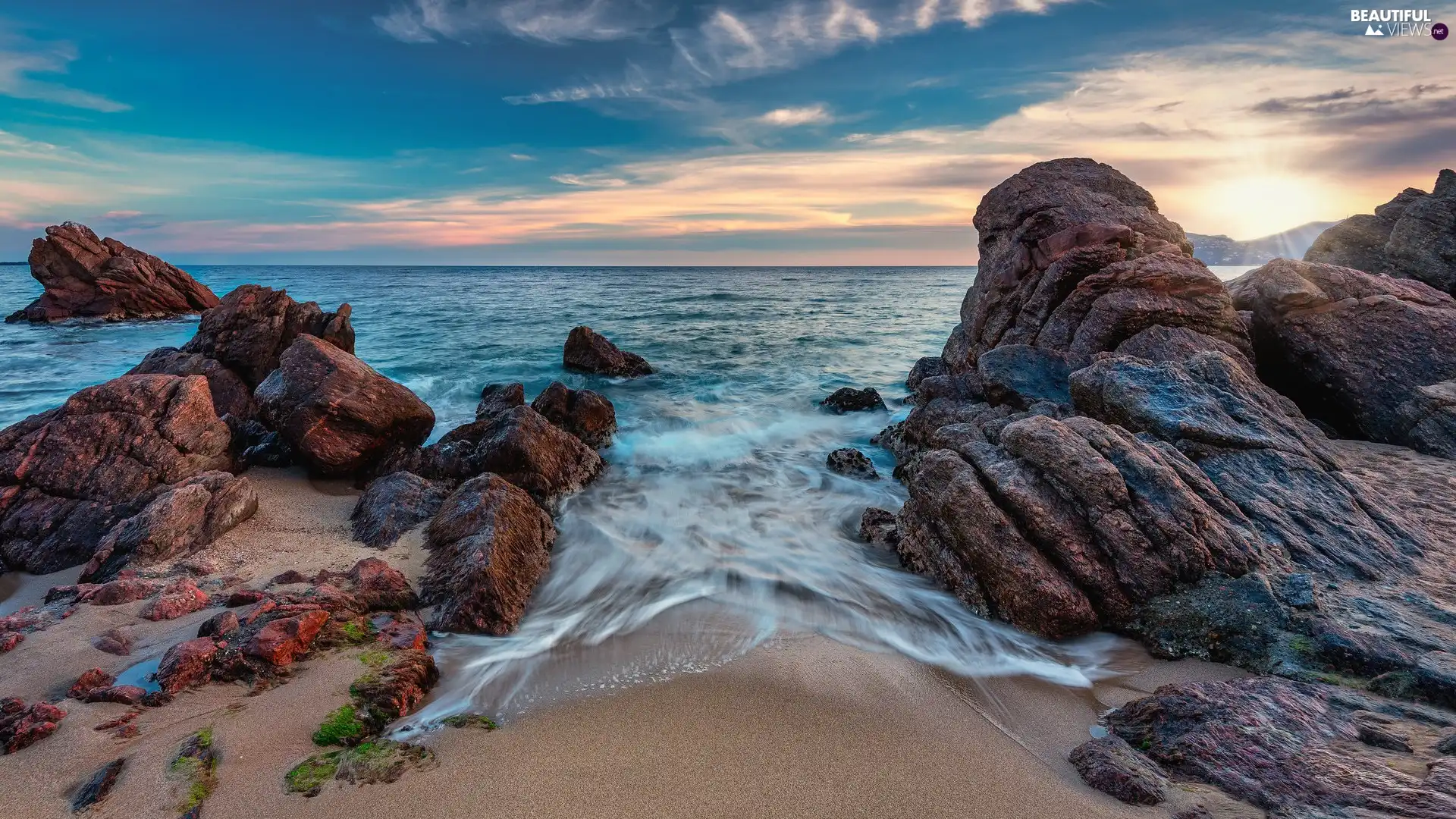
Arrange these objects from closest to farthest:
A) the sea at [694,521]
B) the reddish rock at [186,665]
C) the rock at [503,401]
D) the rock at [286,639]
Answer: the reddish rock at [186,665] → the rock at [286,639] → the sea at [694,521] → the rock at [503,401]

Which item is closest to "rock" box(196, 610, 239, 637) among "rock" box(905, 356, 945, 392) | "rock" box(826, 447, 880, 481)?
"rock" box(826, 447, 880, 481)

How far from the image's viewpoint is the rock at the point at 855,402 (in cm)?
1681

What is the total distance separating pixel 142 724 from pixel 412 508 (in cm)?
398

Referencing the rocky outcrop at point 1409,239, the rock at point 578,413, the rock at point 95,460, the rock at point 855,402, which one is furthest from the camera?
the rock at point 855,402

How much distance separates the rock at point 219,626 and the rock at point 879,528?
6.83 meters

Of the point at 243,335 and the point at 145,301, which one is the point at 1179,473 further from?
the point at 145,301

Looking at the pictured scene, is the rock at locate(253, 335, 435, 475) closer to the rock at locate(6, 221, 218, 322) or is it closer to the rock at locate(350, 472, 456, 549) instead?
the rock at locate(350, 472, 456, 549)

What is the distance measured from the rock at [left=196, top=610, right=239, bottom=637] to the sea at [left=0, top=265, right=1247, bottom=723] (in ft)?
5.30

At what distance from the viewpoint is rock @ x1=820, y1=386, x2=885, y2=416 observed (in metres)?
16.8

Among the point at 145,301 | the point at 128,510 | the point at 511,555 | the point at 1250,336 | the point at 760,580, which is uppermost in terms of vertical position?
the point at 145,301

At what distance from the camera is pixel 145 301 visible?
41.4 m

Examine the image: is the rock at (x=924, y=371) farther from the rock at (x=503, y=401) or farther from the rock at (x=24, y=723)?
the rock at (x=24, y=723)

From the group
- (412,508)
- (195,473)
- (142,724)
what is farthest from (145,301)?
(142,724)

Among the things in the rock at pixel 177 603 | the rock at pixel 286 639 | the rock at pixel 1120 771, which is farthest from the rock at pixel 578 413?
the rock at pixel 1120 771
